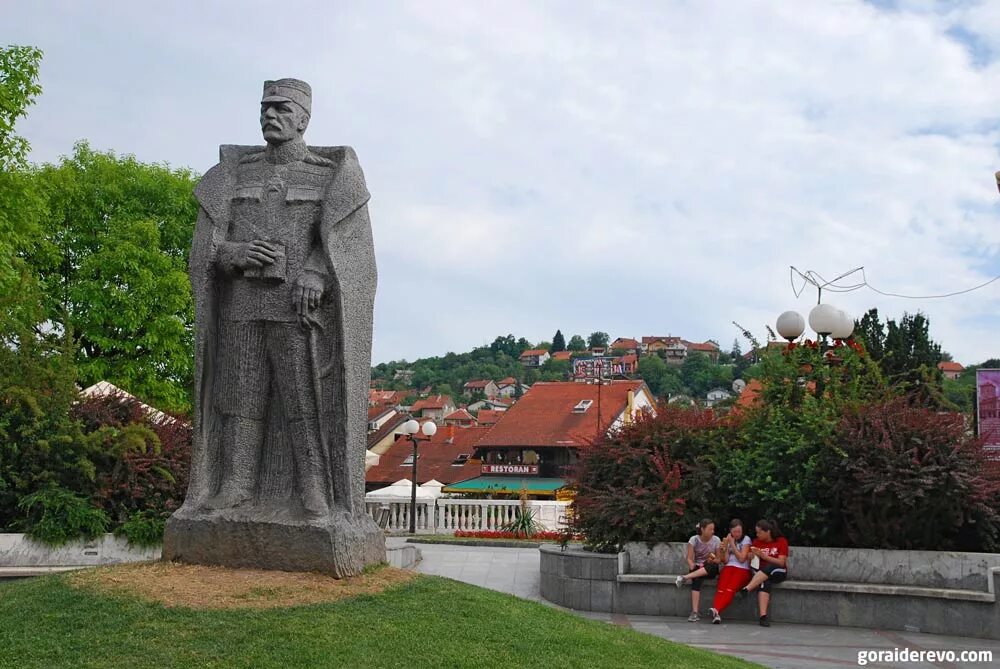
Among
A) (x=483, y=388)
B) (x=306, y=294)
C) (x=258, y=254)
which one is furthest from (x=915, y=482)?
(x=483, y=388)

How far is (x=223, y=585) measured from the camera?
22.8ft

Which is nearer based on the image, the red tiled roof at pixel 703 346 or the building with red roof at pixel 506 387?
the building with red roof at pixel 506 387

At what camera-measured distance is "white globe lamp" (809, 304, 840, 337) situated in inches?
571

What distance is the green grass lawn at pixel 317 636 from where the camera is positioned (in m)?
5.74

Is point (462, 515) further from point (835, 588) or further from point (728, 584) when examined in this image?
point (835, 588)

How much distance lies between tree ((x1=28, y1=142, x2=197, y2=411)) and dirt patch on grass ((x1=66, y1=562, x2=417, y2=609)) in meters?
20.7

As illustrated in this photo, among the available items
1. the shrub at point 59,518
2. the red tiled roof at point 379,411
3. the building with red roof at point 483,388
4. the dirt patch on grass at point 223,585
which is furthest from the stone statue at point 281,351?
the building with red roof at point 483,388

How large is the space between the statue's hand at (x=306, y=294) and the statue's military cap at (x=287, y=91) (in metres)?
1.56

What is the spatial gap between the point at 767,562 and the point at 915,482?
1.79 meters

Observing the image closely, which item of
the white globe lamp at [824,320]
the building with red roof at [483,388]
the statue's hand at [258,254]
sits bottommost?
the statue's hand at [258,254]

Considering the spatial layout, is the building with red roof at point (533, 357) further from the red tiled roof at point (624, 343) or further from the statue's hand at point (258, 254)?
the statue's hand at point (258, 254)

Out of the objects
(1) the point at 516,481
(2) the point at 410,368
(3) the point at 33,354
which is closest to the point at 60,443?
(3) the point at 33,354

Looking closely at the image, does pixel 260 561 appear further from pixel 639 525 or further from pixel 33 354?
pixel 33 354

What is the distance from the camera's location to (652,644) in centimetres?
714
